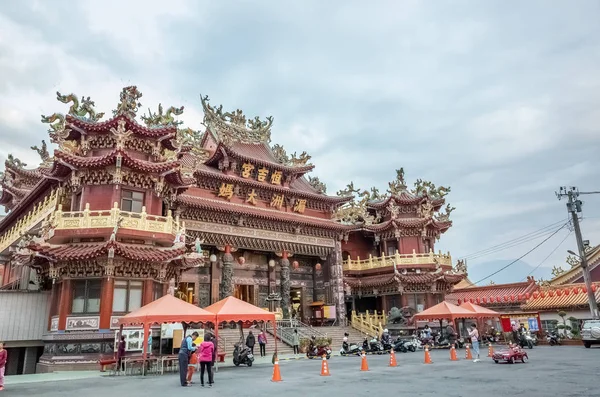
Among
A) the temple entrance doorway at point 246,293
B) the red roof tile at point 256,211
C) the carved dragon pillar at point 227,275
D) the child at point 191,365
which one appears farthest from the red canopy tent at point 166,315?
the temple entrance doorway at point 246,293

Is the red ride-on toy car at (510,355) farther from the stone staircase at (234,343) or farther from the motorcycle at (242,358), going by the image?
the stone staircase at (234,343)

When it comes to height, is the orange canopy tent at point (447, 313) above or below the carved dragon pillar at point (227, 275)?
below

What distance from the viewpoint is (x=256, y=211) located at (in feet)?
102

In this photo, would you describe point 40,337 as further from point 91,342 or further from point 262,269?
point 262,269

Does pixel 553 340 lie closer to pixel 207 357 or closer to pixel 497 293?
pixel 497 293

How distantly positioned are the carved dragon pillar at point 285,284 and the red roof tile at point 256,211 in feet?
8.87

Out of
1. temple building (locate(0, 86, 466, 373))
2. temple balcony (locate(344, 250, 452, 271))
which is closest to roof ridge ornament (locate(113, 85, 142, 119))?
temple building (locate(0, 86, 466, 373))

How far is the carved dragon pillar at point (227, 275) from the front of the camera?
28922mm

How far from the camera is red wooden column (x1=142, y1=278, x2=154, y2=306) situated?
2116 centimetres

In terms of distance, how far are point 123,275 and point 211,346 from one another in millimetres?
9833

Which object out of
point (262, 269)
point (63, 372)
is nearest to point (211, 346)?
point (63, 372)

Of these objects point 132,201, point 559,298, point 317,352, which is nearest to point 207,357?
point 317,352

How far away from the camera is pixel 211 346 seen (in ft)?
42.4

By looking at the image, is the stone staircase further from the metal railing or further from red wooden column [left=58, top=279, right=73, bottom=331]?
red wooden column [left=58, top=279, right=73, bottom=331]
